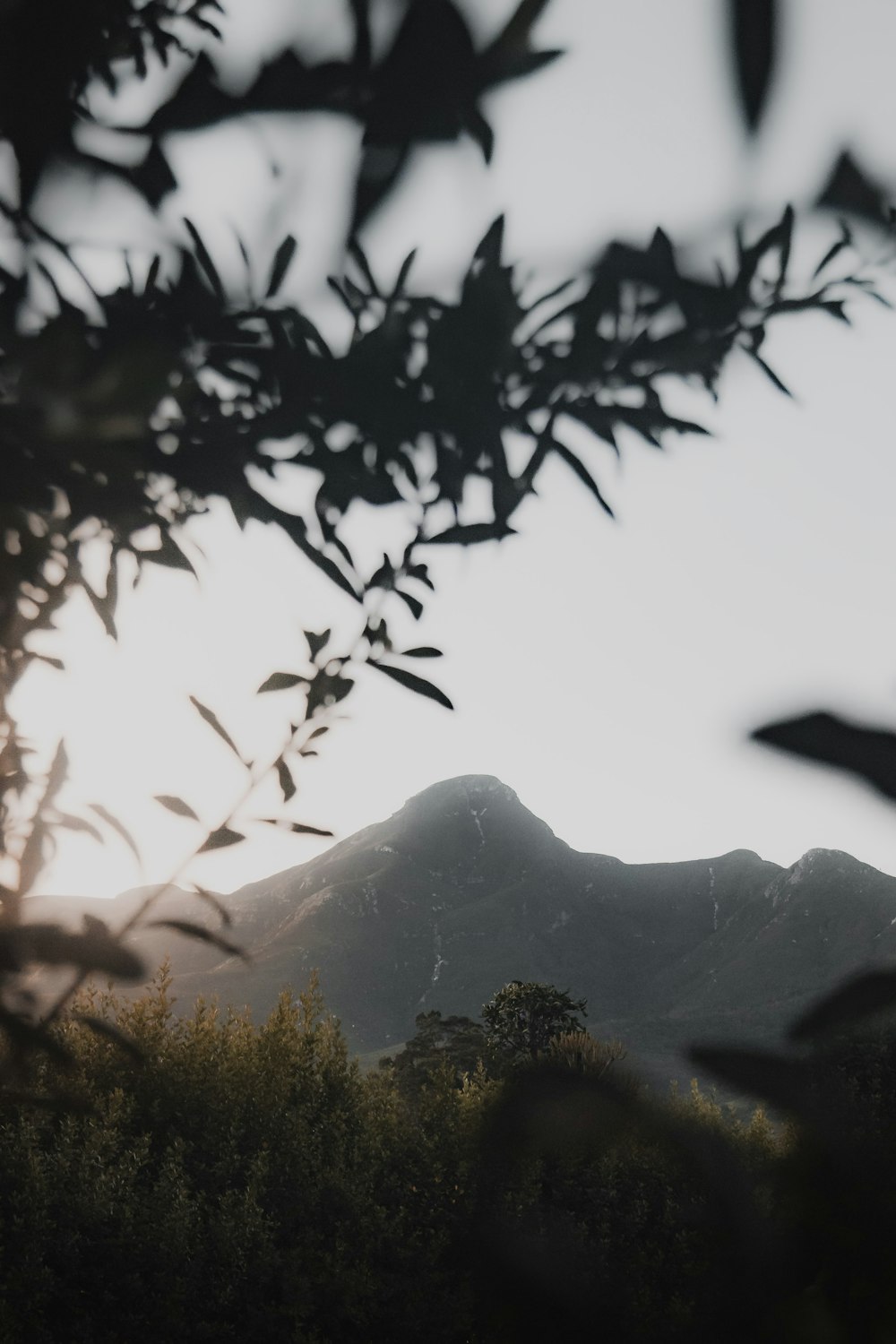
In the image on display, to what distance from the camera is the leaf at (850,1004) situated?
40 centimetres

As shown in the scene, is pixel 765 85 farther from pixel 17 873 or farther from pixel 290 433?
pixel 17 873

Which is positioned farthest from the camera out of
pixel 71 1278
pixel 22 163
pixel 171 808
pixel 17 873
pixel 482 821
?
pixel 482 821

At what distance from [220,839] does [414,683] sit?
0.34 metres

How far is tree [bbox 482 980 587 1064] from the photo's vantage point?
32625 mm

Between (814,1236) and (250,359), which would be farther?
(250,359)

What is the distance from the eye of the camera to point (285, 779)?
1.18 metres

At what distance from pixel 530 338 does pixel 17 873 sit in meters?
0.90

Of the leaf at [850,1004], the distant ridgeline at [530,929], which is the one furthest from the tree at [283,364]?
the distant ridgeline at [530,929]

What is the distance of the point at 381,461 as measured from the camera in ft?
3.63

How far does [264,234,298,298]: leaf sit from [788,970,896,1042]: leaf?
0.97 metres

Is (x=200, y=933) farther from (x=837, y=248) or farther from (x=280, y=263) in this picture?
(x=837, y=248)

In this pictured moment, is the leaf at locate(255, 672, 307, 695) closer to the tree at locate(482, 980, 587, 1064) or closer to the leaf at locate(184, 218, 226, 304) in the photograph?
the leaf at locate(184, 218, 226, 304)

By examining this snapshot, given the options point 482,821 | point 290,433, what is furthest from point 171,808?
point 482,821

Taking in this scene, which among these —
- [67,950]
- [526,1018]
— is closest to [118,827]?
[67,950]
